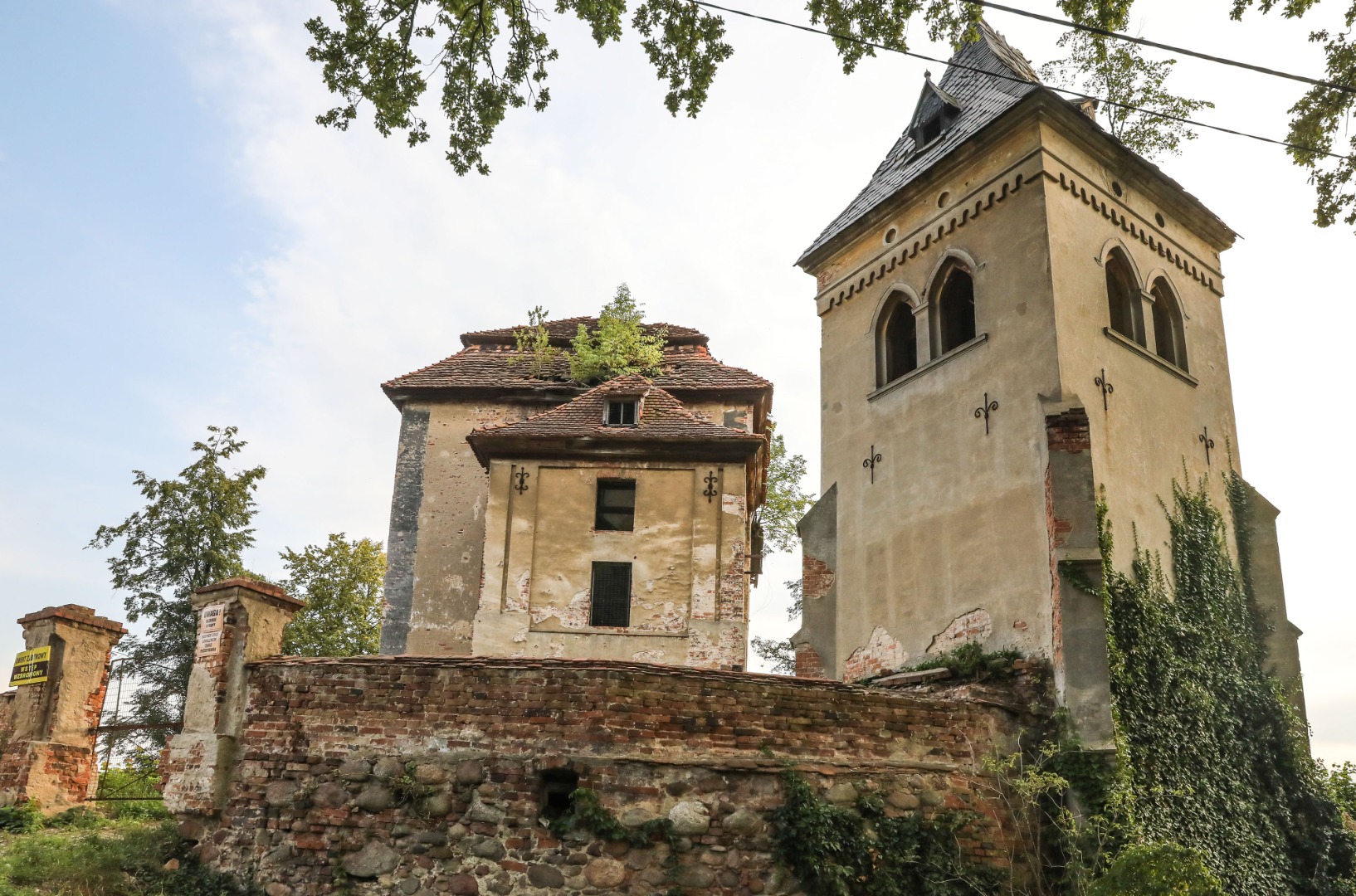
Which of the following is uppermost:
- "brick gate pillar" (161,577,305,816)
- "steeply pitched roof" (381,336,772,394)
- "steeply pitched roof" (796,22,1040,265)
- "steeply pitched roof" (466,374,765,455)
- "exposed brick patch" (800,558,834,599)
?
"steeply pitched roof" (796,22,1040,265)

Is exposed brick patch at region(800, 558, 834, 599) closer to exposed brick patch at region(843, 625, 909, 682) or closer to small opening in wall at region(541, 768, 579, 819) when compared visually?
exposed brick patch at region(843, 625, 909, 682)

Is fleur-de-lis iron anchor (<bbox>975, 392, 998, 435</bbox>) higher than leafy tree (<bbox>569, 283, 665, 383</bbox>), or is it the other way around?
leafy tree (<bbox>569, 283, 665, 383</bbox>)

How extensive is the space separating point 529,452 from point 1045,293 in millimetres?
9463

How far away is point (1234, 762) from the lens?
1349cm

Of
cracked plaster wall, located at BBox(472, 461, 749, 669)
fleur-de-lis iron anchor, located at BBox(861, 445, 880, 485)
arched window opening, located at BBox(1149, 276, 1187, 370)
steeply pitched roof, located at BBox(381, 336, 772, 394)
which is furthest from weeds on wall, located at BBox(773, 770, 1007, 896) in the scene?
steeply pitched roof, located at BBox(381, 336, 772, 394)

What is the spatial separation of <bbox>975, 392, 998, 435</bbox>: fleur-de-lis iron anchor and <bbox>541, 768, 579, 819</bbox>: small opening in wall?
23.9 feet

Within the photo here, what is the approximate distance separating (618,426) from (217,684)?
401 inches

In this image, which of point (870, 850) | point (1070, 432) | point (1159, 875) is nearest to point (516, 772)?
point (870, 850)

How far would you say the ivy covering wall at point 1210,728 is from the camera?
40.6 feet

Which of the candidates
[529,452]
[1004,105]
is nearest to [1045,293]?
[1004,105]

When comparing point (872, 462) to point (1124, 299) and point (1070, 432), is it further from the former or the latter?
point (1124, 299)

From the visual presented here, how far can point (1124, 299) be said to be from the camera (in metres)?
16.2

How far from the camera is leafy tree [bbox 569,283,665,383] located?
965 inches

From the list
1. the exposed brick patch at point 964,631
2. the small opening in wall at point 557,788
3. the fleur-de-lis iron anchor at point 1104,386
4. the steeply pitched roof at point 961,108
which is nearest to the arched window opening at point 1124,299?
the fleur-de-lis iron anchor at point 1104,386
